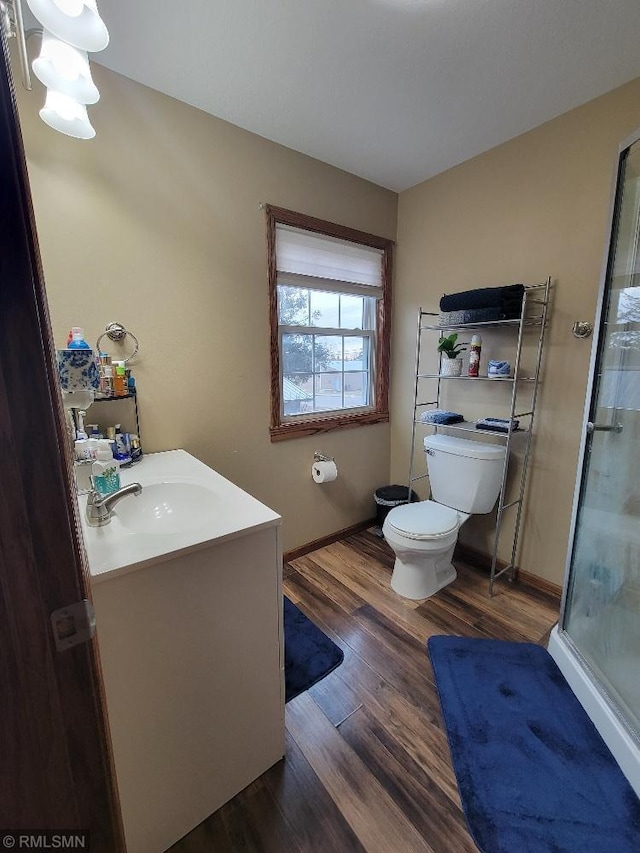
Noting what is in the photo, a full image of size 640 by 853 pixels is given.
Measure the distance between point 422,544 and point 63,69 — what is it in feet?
7.42

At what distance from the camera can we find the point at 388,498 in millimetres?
2582

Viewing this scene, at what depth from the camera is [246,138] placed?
1811 mm

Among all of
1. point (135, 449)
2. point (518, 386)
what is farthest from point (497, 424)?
point (135, 449)

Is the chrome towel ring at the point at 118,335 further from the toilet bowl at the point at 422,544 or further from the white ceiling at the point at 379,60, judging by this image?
the toilet bowl at the point at 422,544

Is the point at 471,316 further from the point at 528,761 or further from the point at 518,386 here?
the point at 528,761

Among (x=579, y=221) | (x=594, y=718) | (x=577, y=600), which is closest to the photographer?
(x=594, y=718)

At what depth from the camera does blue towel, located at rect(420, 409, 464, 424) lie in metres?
2.16

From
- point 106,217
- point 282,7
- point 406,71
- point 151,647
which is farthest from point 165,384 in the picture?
point 406,71

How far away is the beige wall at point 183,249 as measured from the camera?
143cm

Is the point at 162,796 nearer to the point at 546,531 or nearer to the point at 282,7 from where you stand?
the point at 546,531

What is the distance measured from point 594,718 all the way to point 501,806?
0.51 metres

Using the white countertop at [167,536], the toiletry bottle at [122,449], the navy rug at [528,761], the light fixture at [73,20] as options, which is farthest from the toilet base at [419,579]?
the light fixture at [73,20]

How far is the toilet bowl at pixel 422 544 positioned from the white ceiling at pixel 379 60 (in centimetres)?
196

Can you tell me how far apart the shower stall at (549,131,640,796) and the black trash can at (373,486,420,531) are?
44.1 inches
